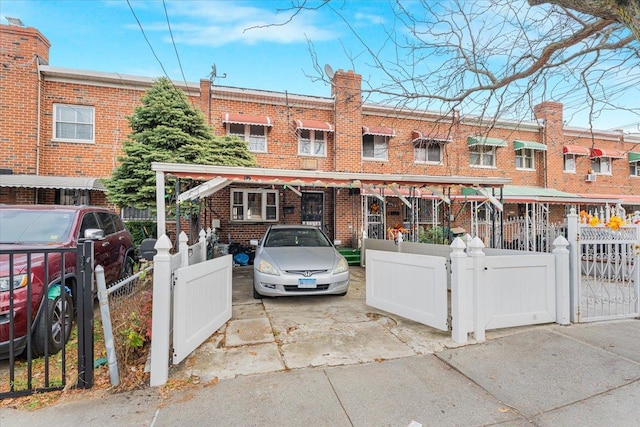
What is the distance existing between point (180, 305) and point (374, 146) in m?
11.4

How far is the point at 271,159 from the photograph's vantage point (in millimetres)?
12180

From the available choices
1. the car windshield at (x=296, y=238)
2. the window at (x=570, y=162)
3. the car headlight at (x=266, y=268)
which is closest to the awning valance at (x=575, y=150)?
the window at (x=570, y=162)

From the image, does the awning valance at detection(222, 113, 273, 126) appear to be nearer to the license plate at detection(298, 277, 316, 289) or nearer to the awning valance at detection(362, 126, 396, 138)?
the awning valance at detection(362, 126, 396, 138)

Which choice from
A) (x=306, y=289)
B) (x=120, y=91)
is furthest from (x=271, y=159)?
A: (x=306, y=289)

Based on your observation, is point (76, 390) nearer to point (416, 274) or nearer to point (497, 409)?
point (497, 409)

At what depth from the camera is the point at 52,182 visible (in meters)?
9.32

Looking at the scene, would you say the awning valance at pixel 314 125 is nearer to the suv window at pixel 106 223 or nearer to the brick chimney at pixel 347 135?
the brick chimney at pixel 347 135

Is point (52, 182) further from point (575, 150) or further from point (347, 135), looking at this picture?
point (575, 150)

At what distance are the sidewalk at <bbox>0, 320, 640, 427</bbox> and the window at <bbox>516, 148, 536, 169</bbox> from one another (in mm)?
14064

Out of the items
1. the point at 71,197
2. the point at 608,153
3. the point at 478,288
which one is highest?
the point at 608,153

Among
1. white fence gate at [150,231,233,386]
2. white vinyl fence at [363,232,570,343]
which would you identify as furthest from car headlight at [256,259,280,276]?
white vinyl fence at [363,232,570,343]

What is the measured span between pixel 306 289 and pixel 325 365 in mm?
2152

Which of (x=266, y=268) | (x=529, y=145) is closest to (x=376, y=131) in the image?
(x=529, y=145)

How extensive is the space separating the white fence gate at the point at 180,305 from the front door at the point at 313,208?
27.4ft
